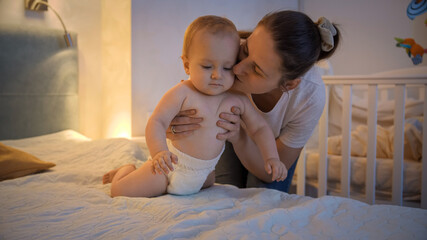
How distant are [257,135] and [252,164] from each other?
9.8 inches

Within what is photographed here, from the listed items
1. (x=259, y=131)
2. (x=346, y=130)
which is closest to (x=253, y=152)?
(x=259, y=131)

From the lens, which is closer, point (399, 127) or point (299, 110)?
point (299, 110)

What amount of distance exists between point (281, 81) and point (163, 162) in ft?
1.61

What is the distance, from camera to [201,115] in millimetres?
1185

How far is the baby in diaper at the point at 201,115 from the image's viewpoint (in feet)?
3.67

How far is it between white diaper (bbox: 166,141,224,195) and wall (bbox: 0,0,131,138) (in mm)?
1969

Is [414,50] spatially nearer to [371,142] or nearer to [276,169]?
[371,142]

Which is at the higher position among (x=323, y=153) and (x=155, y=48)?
(x=155, y=48)

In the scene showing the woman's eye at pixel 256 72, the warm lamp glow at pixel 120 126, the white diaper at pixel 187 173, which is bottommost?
the warm lamp glow at pixel 120 126

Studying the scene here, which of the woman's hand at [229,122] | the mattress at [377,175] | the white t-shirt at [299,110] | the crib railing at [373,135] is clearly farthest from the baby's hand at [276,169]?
the mattress at [377,175]

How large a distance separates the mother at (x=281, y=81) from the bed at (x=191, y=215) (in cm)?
23

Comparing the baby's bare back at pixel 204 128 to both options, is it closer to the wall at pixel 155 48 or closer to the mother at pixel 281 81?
the mother at pixel 281 81

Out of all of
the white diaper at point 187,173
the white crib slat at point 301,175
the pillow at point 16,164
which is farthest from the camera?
the white crib slat at point 301,175

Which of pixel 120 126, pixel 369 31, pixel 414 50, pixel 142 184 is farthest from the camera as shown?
pixel 369 31
